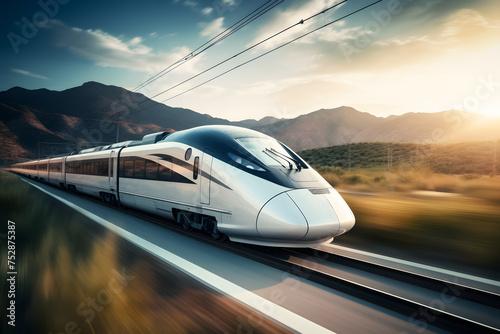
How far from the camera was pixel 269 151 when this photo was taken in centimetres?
570

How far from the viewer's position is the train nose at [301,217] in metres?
4.24

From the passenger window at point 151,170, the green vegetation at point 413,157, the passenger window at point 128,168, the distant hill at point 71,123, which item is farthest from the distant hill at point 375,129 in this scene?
the passenger window at point 151,170

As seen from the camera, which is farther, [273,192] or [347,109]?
[347,109]

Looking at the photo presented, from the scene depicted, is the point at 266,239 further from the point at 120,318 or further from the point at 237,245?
the point at 120,318

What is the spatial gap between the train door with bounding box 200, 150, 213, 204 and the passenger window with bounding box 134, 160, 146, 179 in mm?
2913

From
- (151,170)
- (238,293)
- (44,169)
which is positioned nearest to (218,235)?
(238,293)

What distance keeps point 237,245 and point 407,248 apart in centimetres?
319

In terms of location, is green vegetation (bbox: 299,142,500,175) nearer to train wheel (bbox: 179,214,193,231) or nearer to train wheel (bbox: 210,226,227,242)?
train wheel (bbox: 179,214,193,231)

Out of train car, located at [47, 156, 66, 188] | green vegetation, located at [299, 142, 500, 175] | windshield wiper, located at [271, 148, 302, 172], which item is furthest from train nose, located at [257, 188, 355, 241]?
green vegetation, located at [299, 142, 500, 175]

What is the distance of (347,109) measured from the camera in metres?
153

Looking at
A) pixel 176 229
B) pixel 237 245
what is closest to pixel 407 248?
pixel 237 245

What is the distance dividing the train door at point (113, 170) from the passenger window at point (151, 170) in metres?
2.69

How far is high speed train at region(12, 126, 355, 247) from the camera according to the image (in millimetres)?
4428

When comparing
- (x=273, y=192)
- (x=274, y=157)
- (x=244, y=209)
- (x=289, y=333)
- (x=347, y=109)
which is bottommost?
(x=289, y=333)
